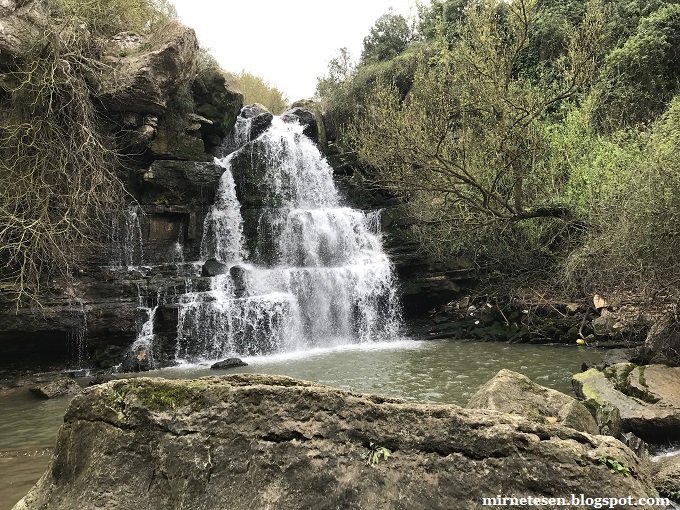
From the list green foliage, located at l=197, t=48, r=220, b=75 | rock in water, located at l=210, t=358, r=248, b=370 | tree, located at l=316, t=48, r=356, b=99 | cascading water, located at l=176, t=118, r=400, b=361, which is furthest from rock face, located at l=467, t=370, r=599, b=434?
tree, located at l=316, t=48, r=356, b=99

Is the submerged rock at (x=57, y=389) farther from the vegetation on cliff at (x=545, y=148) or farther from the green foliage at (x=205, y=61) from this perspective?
the green foliage at (x=205, y=61)

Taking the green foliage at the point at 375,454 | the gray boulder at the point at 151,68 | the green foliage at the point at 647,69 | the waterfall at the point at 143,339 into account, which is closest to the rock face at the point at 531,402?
the green foliage at the point at 375,454

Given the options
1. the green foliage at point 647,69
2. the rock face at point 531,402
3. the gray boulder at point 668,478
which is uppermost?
the green foliage at point 647,69

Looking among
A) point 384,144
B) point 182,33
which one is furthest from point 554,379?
point 182,33

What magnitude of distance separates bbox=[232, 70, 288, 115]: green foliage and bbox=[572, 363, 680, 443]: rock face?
27.5 m

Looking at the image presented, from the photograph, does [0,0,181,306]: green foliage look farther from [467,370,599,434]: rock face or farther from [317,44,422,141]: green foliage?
[317,44,422,141]: green foliage

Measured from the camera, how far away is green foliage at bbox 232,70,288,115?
29812 millimetres

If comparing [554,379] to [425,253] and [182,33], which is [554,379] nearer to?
[425,253]

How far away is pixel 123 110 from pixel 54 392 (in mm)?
9190

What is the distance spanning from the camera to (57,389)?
8.63 metres

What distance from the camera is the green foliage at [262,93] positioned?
2981cm

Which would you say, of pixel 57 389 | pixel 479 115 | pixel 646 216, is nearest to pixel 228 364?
pixel 57 389

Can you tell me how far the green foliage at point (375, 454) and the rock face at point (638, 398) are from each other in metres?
3.81

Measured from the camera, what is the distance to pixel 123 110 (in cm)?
1405
